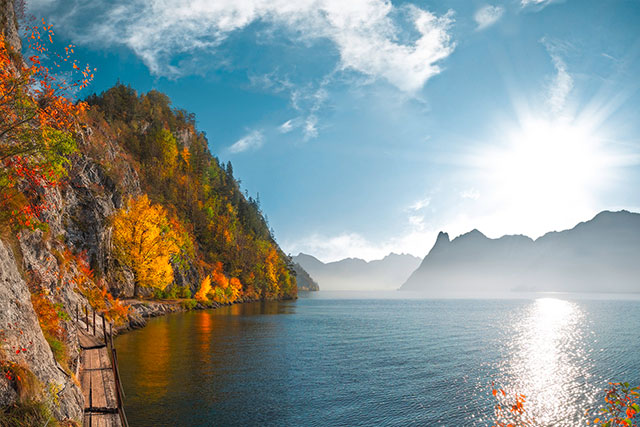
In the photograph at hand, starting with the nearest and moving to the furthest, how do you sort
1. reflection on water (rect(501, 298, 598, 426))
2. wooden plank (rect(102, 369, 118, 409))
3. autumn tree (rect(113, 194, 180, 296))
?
wooden plank (rect(102, 369, 118, 409)) → reflection on water (rect(501, 298, 598, 426)) → autumn tree (rect(113, 194, 180, 296))

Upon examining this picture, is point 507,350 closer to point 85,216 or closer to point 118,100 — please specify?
point 85,216

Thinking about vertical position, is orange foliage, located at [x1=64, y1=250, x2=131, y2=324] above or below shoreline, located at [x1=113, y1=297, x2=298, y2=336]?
above

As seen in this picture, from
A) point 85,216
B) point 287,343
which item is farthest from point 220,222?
point 287,343

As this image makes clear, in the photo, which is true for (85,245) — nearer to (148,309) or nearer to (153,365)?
(148,309)

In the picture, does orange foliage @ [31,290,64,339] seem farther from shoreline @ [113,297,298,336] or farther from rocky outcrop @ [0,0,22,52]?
rocky outcrop @ [0,0,22,52]

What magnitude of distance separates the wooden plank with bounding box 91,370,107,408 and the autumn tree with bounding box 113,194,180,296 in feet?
153

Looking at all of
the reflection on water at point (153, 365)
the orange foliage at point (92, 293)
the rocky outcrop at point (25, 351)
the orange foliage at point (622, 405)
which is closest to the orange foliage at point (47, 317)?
the rocky outcrop at point (25, 351)

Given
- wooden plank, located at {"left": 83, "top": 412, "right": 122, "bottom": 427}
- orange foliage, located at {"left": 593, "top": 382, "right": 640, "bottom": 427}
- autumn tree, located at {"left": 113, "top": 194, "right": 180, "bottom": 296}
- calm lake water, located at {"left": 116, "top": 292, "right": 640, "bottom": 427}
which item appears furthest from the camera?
autumn tree, located at {"left": 113, "top": 194, "right": 180, "bottom": 296}

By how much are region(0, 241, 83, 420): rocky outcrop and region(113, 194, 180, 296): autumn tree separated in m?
51.7

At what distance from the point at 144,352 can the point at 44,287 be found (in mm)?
11731

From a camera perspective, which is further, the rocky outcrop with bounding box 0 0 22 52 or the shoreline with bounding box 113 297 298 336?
the shoreline with bounding box 113 297 298 336

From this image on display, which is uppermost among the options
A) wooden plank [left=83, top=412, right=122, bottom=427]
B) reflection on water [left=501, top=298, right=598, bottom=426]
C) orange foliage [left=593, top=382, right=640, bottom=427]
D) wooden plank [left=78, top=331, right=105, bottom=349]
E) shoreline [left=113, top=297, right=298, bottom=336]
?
orange foliage [left=593, top=382, right=640, bottom=427]

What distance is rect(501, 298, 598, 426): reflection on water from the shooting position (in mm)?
21950

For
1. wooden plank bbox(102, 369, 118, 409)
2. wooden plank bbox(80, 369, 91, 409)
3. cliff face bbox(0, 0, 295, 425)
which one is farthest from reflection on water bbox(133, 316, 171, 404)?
cliff face bbox(0, 0, 295, 425)
